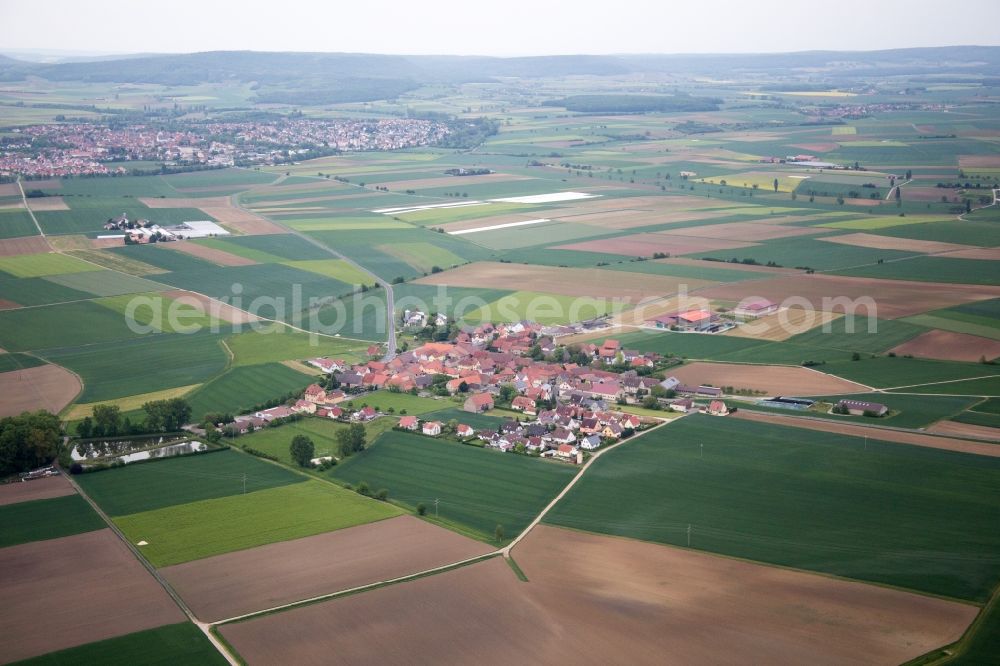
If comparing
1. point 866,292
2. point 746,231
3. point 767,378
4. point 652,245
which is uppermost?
point 746,231

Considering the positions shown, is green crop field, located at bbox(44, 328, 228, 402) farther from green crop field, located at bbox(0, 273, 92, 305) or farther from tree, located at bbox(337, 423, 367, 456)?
tree, located at bbox(337, 423, 367, 456)

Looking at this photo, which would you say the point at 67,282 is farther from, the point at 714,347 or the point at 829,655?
the point at 829,655

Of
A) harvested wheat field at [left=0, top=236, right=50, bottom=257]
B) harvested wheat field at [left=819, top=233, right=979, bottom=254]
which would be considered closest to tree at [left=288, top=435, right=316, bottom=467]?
harvested wheat field at [left=0, top=236, right=50, bottom=257]

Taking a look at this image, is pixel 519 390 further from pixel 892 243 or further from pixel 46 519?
pixel 892 243

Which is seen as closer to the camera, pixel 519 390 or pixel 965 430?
pixel 965 430

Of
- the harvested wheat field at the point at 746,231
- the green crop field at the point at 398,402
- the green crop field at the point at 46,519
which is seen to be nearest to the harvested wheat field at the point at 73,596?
the green crop field at the point at 46,519

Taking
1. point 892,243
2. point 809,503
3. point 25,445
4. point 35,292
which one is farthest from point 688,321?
point 35,292
